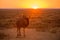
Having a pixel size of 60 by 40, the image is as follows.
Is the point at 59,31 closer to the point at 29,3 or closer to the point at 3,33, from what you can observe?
the point at 29,3

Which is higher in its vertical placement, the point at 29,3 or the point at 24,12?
the point at 29,3

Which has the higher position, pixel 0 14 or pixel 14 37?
pixel 0 14

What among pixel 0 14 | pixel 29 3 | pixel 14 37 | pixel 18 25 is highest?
pixel 29 3

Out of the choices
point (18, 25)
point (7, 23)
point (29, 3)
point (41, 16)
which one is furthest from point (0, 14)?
point (41, 16)

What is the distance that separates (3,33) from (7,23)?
124 mm

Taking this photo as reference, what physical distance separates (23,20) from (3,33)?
276 mm

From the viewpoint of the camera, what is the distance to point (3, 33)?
1336 mm

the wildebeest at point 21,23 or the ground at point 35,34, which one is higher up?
the wildebeest at point 21,23

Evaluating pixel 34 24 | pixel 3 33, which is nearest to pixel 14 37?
pixel 3 33

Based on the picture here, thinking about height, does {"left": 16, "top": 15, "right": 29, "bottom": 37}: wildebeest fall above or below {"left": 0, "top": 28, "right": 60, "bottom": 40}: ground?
above

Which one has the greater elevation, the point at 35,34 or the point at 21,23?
the point at 21,23

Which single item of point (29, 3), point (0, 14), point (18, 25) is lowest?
point (18, 25)

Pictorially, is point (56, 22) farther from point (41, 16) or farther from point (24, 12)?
point (24, 12)

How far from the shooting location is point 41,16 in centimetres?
133
